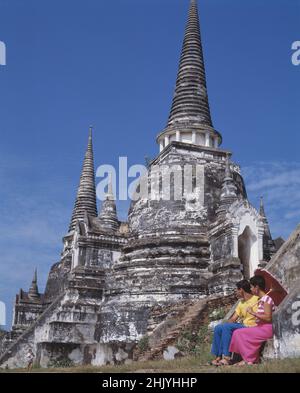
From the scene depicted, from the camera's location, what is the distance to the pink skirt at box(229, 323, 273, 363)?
29.2 ft

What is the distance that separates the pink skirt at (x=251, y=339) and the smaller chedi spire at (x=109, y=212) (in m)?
18.2

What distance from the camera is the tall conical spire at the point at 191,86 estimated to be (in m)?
26.9

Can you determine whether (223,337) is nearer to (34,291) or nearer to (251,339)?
(251,339)

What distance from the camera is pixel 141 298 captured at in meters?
20.9

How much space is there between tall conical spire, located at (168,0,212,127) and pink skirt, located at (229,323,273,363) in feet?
60.3

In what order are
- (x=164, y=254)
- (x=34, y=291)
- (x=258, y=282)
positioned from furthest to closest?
(x=34, y=291) < (x=164, y=254) < (x=258, y=282)

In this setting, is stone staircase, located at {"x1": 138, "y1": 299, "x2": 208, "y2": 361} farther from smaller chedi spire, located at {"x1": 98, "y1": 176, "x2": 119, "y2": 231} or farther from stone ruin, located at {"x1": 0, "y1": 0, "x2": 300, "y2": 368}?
smaller chedi spire, located at {"x1": 98, "y1": 176, "x2": 119, "y2": 231}

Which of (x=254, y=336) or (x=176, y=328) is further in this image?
(x=176, y=328)

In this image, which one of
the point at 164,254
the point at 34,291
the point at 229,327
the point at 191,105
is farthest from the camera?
the point at 34,291

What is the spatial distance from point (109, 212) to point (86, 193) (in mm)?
11583

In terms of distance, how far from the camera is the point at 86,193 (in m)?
40.1

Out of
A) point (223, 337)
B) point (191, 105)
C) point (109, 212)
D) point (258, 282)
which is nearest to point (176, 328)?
point (258, 282)
